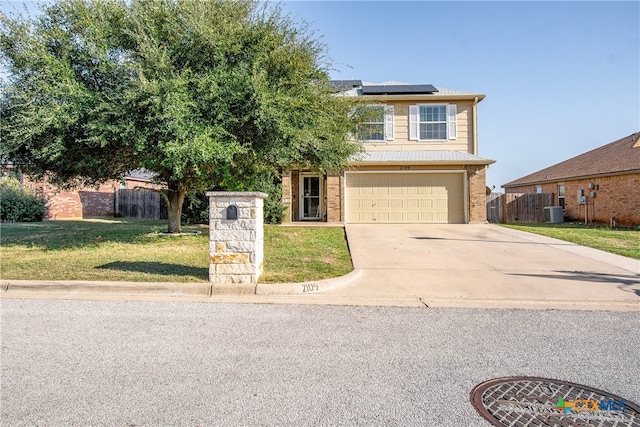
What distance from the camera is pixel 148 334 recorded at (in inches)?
173

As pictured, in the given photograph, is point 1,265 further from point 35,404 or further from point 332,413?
point 332,413

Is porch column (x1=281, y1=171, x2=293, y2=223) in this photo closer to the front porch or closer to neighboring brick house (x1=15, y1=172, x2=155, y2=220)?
the front porch

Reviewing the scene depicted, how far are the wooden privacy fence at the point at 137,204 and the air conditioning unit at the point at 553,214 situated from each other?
824 inches

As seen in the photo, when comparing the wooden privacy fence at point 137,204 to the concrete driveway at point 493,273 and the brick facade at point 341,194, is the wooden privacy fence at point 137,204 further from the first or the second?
the concrete driveway at point 493,273

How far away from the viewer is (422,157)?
672 inches

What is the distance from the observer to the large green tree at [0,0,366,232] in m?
8.49

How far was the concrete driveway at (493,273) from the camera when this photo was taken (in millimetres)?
6133

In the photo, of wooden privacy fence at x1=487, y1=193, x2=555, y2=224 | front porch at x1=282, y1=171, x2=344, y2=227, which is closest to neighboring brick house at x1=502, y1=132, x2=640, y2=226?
wooden privacy fence at x1=487, y1=193, x2=555, y2=224

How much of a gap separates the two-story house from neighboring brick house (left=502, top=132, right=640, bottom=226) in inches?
256

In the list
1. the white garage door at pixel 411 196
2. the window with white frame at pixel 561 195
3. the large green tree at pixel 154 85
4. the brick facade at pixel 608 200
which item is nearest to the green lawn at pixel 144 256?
the large green tree at pixel 154 85

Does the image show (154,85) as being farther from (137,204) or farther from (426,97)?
(137,204)

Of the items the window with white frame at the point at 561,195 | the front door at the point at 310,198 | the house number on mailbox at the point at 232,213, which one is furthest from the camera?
the window with white frame at the point at 561,195

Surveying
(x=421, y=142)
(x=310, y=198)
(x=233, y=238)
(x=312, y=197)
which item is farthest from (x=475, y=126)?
(x=233, y=238)

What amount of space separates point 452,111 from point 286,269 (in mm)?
13123
